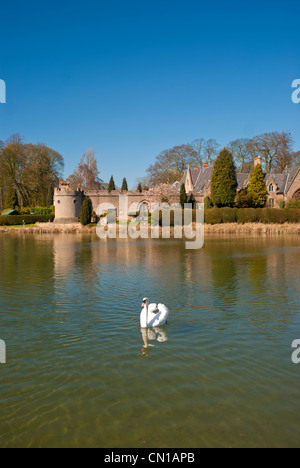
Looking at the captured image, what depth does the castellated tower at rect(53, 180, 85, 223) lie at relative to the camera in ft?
168

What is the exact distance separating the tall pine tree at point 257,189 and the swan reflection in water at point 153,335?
40.0 meters

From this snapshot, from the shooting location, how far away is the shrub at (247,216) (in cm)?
4084

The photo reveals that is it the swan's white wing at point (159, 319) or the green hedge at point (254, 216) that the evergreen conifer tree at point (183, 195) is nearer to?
the green hedge at point (254, 216)

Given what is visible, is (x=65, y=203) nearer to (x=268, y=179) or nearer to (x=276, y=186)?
(x=268, y=179)

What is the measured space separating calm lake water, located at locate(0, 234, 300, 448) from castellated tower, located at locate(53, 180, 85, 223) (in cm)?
3953

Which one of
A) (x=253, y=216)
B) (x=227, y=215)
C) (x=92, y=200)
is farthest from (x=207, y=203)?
(x=92, y=200)

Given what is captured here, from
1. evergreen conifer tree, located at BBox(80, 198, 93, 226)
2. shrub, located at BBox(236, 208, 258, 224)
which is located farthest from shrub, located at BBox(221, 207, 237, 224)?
evergreen conifer tree, located at BBox(80, 198, 93, 226)

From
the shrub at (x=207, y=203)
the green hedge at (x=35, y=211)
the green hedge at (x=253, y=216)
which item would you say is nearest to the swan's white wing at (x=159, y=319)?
the green hedge at (x=253, y=216)

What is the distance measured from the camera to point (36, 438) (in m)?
4.21

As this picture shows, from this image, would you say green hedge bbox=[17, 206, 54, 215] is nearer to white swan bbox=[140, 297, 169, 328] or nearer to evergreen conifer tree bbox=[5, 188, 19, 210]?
evergreen conifer tree bbox=[5, 188, 19, 210]

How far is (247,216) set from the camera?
41.0 m

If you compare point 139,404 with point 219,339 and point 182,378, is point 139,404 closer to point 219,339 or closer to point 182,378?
point 182,378

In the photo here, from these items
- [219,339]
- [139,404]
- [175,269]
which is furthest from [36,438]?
[175,269]

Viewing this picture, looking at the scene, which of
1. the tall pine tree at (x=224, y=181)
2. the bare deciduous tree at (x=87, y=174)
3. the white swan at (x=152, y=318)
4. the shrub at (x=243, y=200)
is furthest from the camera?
the bare deciduous tree at (x=87, y=174)
